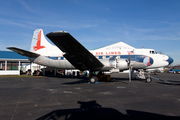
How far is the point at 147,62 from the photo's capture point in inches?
619

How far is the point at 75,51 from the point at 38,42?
1078cm

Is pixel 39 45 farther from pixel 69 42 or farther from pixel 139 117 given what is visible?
pixel 139 117

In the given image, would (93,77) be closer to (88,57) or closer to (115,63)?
(88,57)

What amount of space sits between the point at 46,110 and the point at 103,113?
230 centimetres

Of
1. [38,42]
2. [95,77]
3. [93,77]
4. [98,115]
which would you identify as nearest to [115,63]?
[95,77]

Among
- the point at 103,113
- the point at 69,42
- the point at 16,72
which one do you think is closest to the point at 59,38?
the point at 69,42

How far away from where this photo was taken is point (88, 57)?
43.7 feet

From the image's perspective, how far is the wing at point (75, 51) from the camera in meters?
11.0

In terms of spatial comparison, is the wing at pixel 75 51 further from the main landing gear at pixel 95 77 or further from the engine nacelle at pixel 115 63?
the main landing gear at pixel 95 77

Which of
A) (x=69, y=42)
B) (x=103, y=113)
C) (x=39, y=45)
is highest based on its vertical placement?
(x=39, y=45)

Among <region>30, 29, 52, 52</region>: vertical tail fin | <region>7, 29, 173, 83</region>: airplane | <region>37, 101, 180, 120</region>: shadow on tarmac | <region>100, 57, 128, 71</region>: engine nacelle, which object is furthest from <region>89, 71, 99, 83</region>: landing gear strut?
<region>30, 29, 52, 52</region>: vertical tail fin

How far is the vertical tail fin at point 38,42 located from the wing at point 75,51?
843 centimetres

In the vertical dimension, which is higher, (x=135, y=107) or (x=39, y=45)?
(x=39, y=45)

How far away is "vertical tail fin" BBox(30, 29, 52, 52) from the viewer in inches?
808
